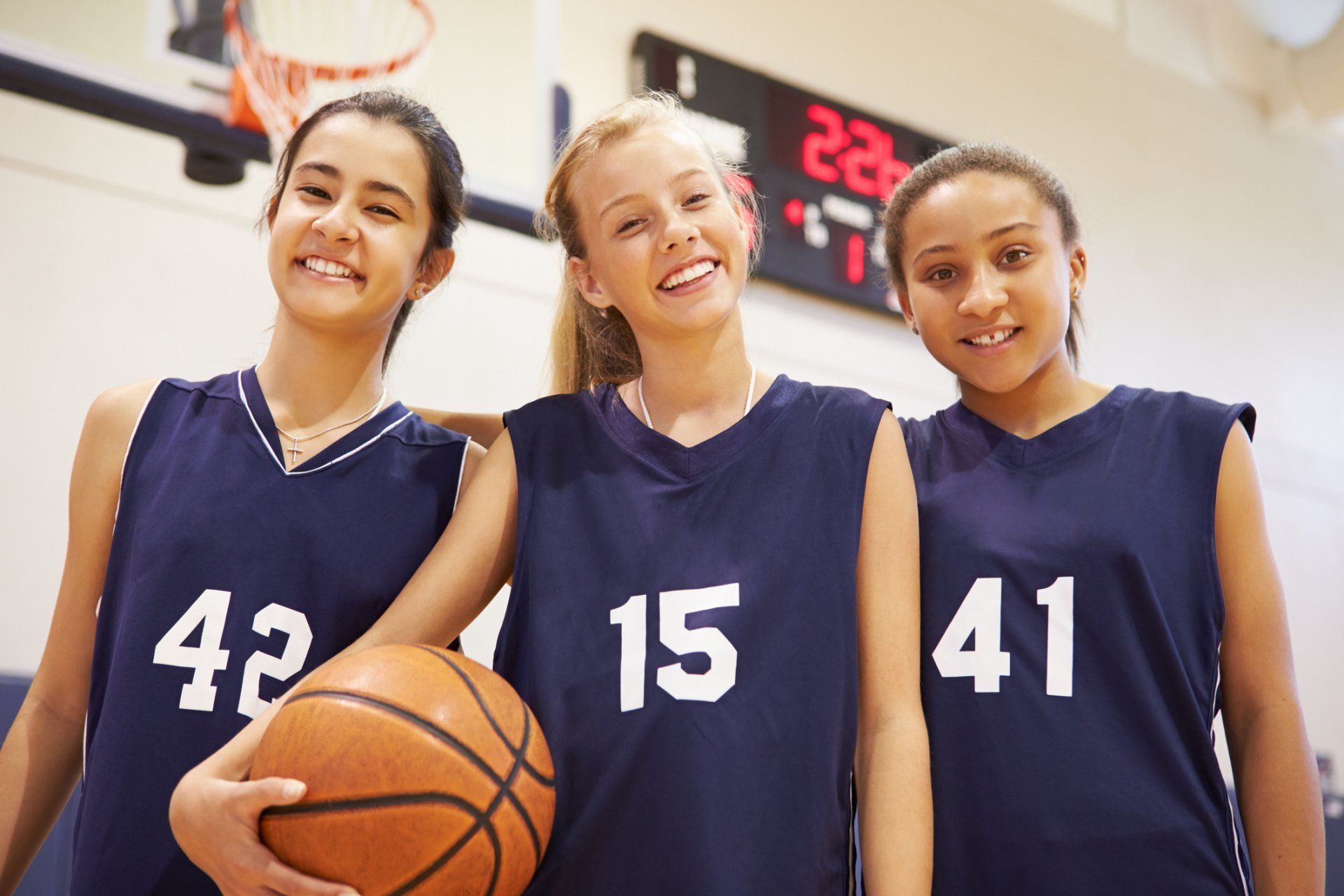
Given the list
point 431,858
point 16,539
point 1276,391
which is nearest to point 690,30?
point 16,539

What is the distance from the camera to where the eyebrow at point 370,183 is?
187 cm

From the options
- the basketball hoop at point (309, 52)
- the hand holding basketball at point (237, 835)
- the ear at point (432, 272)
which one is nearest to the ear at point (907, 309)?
the ear at point (432, 272)

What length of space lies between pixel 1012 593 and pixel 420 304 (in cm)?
250

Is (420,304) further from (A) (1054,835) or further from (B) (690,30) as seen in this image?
(A) (1054,835)

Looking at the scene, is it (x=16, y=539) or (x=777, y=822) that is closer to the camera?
(x=777, y=822)

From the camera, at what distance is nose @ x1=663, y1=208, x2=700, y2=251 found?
65.9 inches

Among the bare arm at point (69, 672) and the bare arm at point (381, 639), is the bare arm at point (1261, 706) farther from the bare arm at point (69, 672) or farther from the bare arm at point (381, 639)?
the bare arm at point (69, 672)

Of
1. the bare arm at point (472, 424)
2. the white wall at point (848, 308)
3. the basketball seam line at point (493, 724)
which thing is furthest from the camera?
the white wall at point (848, 308)

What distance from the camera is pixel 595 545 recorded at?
1592mm

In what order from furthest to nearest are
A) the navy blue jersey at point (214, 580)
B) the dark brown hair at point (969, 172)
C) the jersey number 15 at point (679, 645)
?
the dark brown hair at point (969, 172) < the navy blue jersey at point (214, 580) < the jersey number 15 at point (679, 645)

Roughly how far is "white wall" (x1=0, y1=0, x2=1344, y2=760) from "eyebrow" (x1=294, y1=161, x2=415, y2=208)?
1852 millimetres

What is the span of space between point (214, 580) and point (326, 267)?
0.51 metres

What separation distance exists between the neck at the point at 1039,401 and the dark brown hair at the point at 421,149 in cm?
91

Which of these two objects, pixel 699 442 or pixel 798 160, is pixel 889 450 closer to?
pixel 699 442
